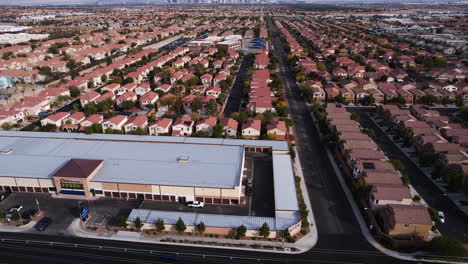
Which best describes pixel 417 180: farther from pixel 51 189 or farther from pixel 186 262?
pixel 51 189

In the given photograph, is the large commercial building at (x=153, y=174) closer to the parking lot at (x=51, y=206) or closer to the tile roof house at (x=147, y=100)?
the parking lot at (x=51, y=206)

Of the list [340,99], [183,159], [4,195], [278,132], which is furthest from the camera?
[340,99]

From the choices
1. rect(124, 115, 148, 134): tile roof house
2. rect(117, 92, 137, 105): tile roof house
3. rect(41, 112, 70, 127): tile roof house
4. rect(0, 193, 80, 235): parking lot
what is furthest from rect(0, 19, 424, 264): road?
rect(117, 92, 137, 105): tile roof house

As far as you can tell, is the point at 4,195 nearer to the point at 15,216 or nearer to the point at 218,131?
the point at 15,216

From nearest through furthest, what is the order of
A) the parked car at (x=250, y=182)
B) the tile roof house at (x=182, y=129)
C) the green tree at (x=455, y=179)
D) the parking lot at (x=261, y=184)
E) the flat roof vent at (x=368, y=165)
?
the parking lot at (x=261, y=184), the green tree at (x=455, y=179), the parked car at (x=250, y=182), the flat roof vent at (x=368, y=165), the tile roof house at (x=182, y=129)

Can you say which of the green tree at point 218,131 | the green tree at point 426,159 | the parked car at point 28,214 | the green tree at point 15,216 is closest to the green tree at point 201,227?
the parked car at point 28,214

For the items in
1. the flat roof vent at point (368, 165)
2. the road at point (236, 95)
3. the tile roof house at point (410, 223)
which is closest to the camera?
the tile roof house at point (410, 223)

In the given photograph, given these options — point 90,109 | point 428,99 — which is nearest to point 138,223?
point 90,109

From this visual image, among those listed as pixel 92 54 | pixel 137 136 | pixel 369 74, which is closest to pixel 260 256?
pixel 137 136
